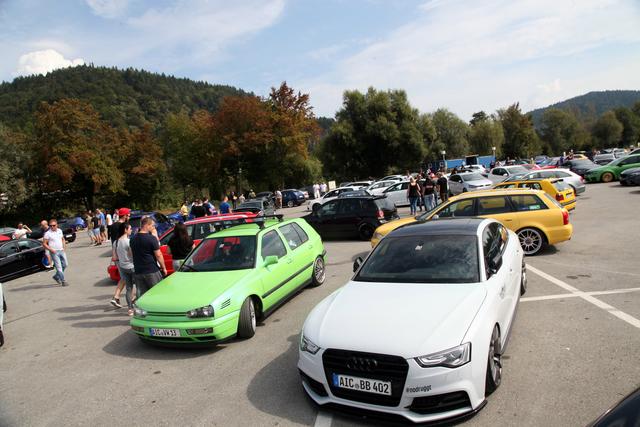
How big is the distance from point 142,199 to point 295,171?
18.6 m

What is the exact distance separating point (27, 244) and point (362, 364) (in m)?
15.5

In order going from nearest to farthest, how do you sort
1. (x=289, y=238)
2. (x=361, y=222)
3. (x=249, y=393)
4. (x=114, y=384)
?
(x=249, y=393)
(x=114, y=384)
(x=289, y=238)
(x=361, y=222)

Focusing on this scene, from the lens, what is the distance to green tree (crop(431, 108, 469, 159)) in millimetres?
65500

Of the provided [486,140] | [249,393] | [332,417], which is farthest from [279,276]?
[486,140]

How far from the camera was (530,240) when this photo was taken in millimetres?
9438

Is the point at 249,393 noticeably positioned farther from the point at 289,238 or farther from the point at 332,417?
the point at 289,238

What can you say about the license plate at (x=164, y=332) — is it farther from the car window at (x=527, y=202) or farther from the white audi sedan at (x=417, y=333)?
the car window at (x=527, y=202)

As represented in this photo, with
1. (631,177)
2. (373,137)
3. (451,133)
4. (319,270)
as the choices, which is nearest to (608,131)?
(451,133)

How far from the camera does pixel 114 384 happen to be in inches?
200

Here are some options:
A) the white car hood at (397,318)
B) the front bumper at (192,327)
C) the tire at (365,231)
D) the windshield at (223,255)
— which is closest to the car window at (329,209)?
the tire at (365,231)

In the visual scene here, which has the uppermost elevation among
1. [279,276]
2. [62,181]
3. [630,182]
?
[62,181]

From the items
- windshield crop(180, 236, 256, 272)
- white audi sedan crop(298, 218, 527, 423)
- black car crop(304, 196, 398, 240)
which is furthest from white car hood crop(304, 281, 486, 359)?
black car crop(304, 196, 398, 240)

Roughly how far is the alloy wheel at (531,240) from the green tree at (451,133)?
191 feet

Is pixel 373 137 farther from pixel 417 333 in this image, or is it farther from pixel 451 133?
pixel 417 333
